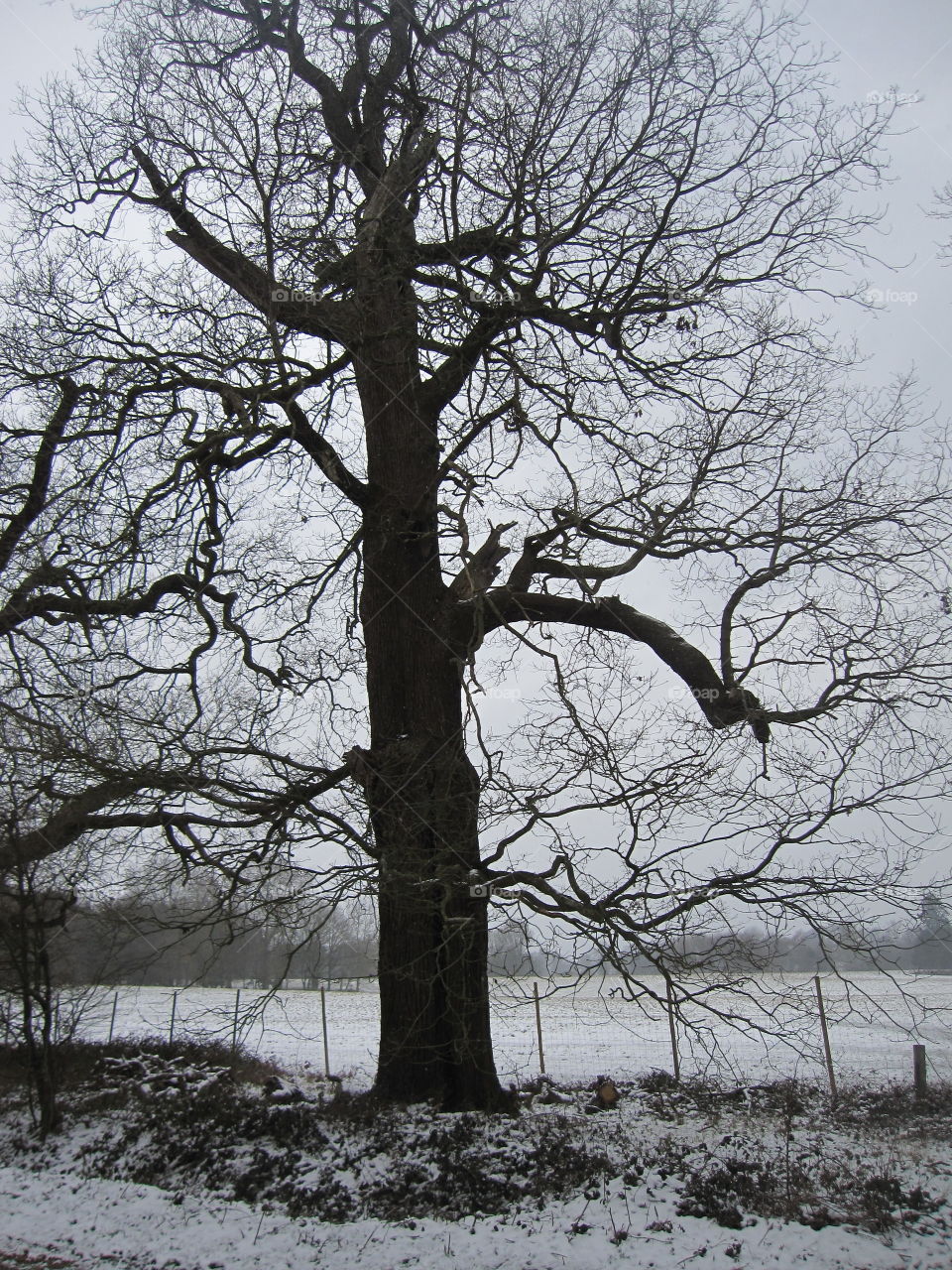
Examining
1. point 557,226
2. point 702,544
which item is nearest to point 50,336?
point 557,226

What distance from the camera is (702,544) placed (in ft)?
26.5

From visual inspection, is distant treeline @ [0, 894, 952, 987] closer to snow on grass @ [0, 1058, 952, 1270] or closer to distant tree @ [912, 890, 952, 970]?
distant tree @ [912, 890, 952, 970]

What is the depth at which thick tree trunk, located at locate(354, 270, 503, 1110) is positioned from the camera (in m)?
6.55

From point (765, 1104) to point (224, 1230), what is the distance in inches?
212

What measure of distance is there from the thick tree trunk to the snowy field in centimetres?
62

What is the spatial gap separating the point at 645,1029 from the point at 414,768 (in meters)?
13.8

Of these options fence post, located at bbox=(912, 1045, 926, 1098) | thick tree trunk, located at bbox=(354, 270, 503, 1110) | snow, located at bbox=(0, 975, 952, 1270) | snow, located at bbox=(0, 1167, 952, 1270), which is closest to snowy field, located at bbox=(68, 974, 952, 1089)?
snow, located at bbox=(0, 975, 952, 1270)

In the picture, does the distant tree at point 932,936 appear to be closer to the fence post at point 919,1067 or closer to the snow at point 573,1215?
the snow at point 573,1215

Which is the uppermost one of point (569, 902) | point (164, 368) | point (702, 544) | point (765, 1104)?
point (164, 368)

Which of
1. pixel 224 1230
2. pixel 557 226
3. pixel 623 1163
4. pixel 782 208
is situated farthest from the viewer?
pixel 782 208

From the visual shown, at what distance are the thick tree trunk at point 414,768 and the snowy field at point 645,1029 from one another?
2.04 feet

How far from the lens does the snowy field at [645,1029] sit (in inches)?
246

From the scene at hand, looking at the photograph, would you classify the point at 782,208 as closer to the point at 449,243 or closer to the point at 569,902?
the point at 449,243

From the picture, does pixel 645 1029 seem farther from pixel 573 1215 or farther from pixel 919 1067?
pixel 573 1215
